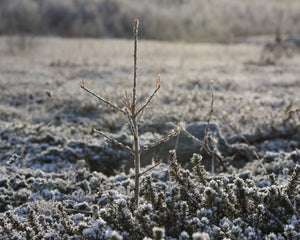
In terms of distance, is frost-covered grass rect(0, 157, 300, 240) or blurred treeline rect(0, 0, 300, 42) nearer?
frost-covered grass rect(0, 157, 300, 240)

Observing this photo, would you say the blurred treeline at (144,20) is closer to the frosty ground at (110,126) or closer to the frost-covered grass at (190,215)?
the frosty ground at (110,126)

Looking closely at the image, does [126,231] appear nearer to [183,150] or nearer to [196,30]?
[183,150]

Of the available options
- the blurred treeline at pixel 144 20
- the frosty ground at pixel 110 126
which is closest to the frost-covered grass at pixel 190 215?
the frosty ground at pixel 110 126

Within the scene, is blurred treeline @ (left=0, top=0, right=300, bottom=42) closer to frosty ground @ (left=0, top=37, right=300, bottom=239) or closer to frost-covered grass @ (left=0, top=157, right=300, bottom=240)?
frosty ground @ (left=0, top=37, right=300, bottom=239)

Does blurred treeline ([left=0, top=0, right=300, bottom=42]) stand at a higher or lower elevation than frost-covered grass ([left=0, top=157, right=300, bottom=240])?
higher

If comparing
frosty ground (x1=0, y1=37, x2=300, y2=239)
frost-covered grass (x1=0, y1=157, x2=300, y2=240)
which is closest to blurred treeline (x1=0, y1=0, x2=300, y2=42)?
frosty ground (x1=0, y1=37, x2=300, y2=239)

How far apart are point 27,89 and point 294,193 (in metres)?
6.23

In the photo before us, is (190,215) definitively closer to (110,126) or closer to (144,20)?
(110,126)

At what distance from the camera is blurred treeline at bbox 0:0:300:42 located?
25.5 metres

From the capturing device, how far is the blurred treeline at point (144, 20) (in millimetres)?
25547

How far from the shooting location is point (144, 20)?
2883cm

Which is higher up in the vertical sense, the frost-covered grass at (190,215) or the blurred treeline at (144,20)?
the blurred treeline at (144,20)

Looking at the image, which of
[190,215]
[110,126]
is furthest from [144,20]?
[190,215]

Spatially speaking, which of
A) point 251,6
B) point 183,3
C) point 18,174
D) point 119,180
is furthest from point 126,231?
point 183,3
